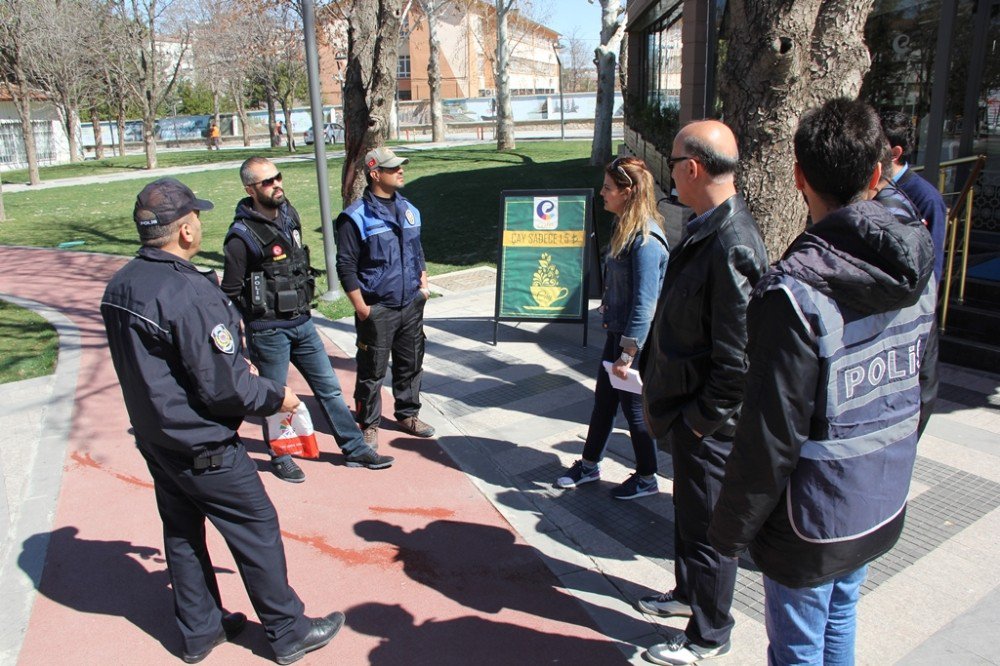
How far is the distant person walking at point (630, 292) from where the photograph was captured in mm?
3803

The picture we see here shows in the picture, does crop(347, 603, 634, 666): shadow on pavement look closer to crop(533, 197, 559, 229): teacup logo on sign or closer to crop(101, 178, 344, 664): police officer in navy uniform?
crop(101, 178, 344, 664): police officer in navy uniform

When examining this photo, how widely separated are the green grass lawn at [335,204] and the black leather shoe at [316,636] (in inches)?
219

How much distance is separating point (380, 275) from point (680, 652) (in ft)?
9.55

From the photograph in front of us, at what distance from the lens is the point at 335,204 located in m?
17.7

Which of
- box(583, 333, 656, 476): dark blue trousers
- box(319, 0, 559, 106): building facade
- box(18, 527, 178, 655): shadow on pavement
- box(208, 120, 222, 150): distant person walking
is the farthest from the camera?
box(319, 0, 559, 106): building facade

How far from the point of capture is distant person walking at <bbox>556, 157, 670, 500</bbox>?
3803 millimetres

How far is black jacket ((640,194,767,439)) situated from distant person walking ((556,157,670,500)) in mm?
952

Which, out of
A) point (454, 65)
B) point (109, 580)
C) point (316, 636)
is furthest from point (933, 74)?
point (454, 65)

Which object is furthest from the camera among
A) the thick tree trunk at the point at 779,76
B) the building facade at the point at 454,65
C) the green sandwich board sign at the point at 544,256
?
the building facade at the point at 454,65

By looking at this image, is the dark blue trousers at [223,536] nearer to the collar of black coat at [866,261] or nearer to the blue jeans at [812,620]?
the blue jeans at [812,620]

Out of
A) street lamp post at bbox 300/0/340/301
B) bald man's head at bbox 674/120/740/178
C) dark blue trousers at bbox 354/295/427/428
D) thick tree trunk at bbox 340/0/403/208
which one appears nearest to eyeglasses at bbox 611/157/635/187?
bald man's head at bbox 674/120/740/178

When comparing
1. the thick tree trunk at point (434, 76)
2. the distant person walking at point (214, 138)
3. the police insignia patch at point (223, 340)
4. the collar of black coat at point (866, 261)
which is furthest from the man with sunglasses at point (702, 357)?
the distant person walking at point (214, 138)

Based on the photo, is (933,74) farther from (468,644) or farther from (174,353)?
(174,353)

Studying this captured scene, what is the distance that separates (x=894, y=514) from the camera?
2109 mm
